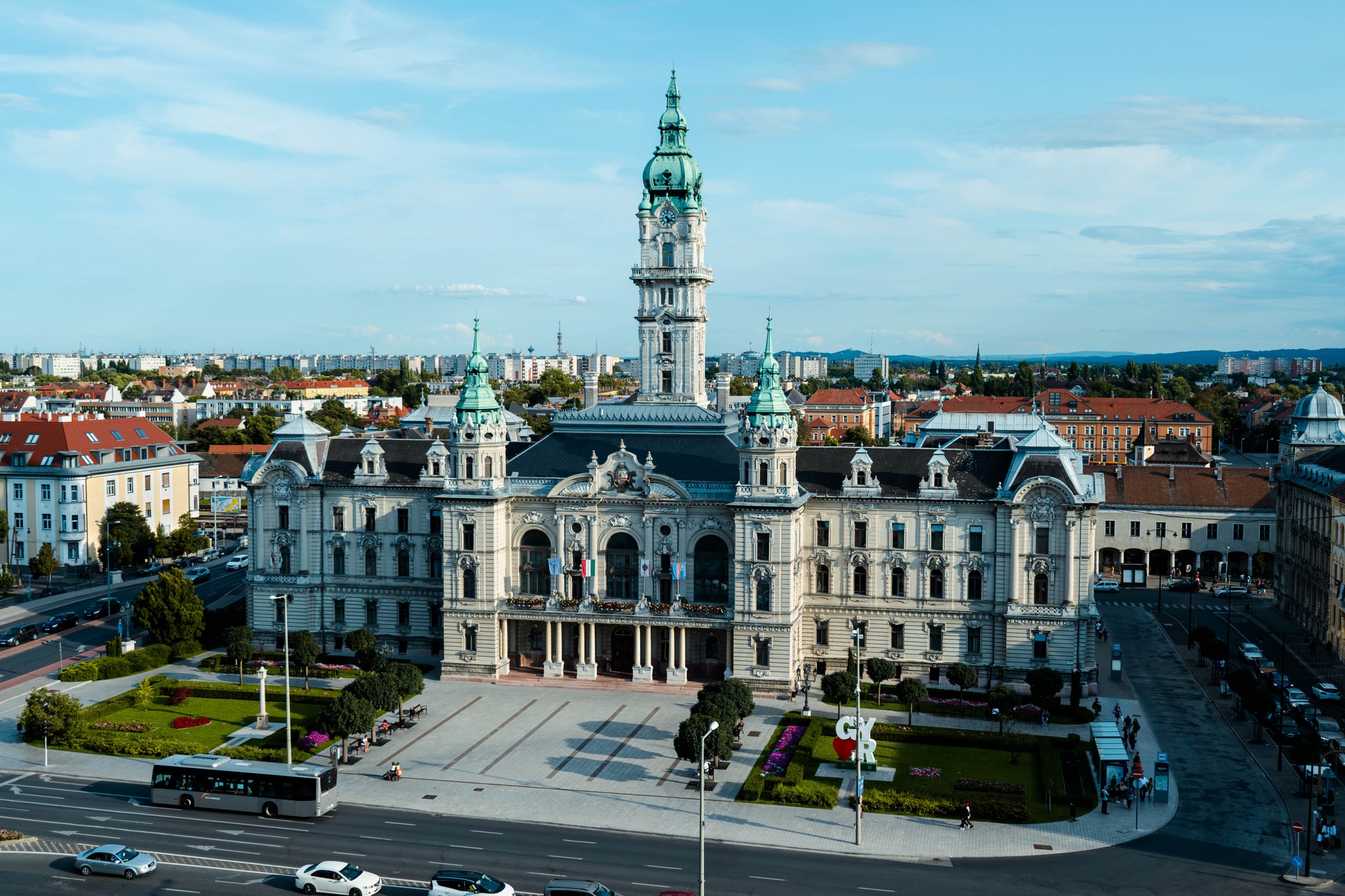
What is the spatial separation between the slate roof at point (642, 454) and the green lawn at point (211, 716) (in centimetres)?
2616

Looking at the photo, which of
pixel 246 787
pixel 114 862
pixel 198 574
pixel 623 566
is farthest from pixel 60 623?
pixel 114 862

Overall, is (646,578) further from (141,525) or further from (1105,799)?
(141,525)

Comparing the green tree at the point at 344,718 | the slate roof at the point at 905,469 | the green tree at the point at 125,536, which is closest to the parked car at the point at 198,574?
the green tree at the point at 125,536

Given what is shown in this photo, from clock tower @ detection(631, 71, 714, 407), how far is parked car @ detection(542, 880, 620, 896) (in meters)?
55.9

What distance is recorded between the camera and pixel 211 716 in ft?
277

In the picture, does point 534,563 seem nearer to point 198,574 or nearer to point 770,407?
point 770,407

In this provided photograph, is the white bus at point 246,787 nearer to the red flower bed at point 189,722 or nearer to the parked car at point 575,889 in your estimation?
the red flower bed at point 189,722

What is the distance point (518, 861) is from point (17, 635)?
67.3 meters

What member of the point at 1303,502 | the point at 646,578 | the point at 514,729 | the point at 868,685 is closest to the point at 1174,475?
the point at 1303,502

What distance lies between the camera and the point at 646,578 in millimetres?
93250

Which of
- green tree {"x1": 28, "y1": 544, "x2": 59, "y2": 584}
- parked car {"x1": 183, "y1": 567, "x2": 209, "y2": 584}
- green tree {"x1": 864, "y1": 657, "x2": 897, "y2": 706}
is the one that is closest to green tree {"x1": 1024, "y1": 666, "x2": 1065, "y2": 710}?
green tree {"x1": 864, "y1": 657, "x2": 897, "y2": 706}

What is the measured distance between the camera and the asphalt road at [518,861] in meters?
56.8

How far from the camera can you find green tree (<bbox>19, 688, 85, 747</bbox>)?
76.2m

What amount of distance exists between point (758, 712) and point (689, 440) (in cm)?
2366
